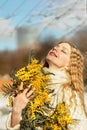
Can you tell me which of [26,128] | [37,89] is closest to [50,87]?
[37,89]

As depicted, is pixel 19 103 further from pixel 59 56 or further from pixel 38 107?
pixel 59 56

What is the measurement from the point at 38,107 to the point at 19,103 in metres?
0.08

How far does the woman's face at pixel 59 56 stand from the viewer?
1.84 metres

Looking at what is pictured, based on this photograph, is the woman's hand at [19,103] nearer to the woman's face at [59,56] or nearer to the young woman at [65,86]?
the young woman at [65,86]

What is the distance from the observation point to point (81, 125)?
67.4 inches

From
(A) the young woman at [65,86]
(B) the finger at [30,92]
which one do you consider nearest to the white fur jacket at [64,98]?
(A) the young woman at [65,86]

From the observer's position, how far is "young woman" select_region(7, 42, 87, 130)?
164 centimetres

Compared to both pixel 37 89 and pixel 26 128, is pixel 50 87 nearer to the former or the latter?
pixel 37 89

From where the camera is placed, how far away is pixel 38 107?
164 centimetres

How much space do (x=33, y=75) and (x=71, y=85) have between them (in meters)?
0.26

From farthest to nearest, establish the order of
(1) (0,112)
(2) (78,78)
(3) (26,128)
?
(1) (0,112)
(2) (78,78)
(3) (26,128)

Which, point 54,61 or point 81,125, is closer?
point 81,125

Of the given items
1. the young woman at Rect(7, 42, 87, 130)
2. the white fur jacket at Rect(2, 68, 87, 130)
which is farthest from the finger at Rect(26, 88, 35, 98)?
the white fur jacket at Rect(2, 68, 87, 130)

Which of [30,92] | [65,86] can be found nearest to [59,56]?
[65,86]
